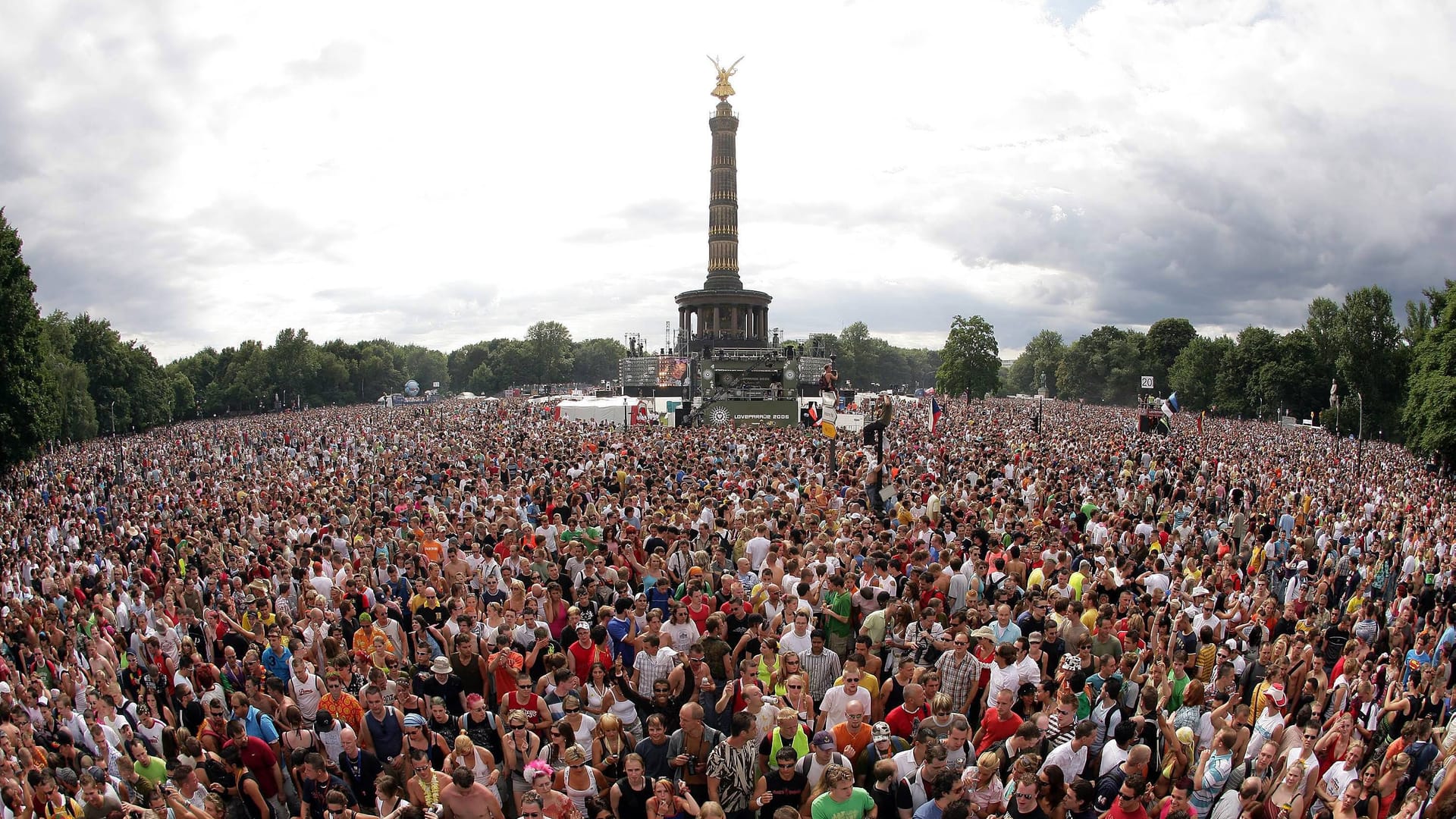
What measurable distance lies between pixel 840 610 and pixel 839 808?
328 cm

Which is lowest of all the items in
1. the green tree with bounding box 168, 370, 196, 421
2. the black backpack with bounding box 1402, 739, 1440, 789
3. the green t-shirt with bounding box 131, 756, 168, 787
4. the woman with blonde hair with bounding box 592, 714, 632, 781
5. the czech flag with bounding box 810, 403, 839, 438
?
the green t-shirt with bounding box 131, 756, 168, 787

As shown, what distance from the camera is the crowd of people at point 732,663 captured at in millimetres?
5164

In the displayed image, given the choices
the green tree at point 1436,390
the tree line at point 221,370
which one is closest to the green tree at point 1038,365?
the tree line at point 221,370

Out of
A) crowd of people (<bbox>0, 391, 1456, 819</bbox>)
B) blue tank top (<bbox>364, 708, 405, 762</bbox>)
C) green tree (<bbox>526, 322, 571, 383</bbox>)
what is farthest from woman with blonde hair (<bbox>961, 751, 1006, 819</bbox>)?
green tree (<bbox>526, 322, 571, 383</bbox>)

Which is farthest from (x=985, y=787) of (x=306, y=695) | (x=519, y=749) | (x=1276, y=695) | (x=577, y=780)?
→ (x=306, y=695)

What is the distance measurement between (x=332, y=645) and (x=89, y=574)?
7.36 meters

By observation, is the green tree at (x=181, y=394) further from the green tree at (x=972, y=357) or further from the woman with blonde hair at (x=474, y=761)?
the woman with blonde hair at (x=474, y=761)

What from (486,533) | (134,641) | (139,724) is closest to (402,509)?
(486,533)

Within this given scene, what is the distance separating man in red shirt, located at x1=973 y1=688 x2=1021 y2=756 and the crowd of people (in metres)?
0.07

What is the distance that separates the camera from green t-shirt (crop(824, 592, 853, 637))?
307 inches

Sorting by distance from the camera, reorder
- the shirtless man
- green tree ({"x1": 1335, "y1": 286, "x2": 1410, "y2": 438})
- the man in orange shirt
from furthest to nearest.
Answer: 1. green tree ({"x1": 1335, "y1": 286, "x2": 1410, "y2": 438})
2. the man in orange shirt
3. the shirtless man

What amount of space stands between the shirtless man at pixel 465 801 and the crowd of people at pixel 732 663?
0.02 meters

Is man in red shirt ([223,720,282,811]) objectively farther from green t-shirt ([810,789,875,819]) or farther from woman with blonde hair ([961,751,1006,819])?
woman with blonde hair ([961,751,1006,819])

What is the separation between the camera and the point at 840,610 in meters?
7.84
